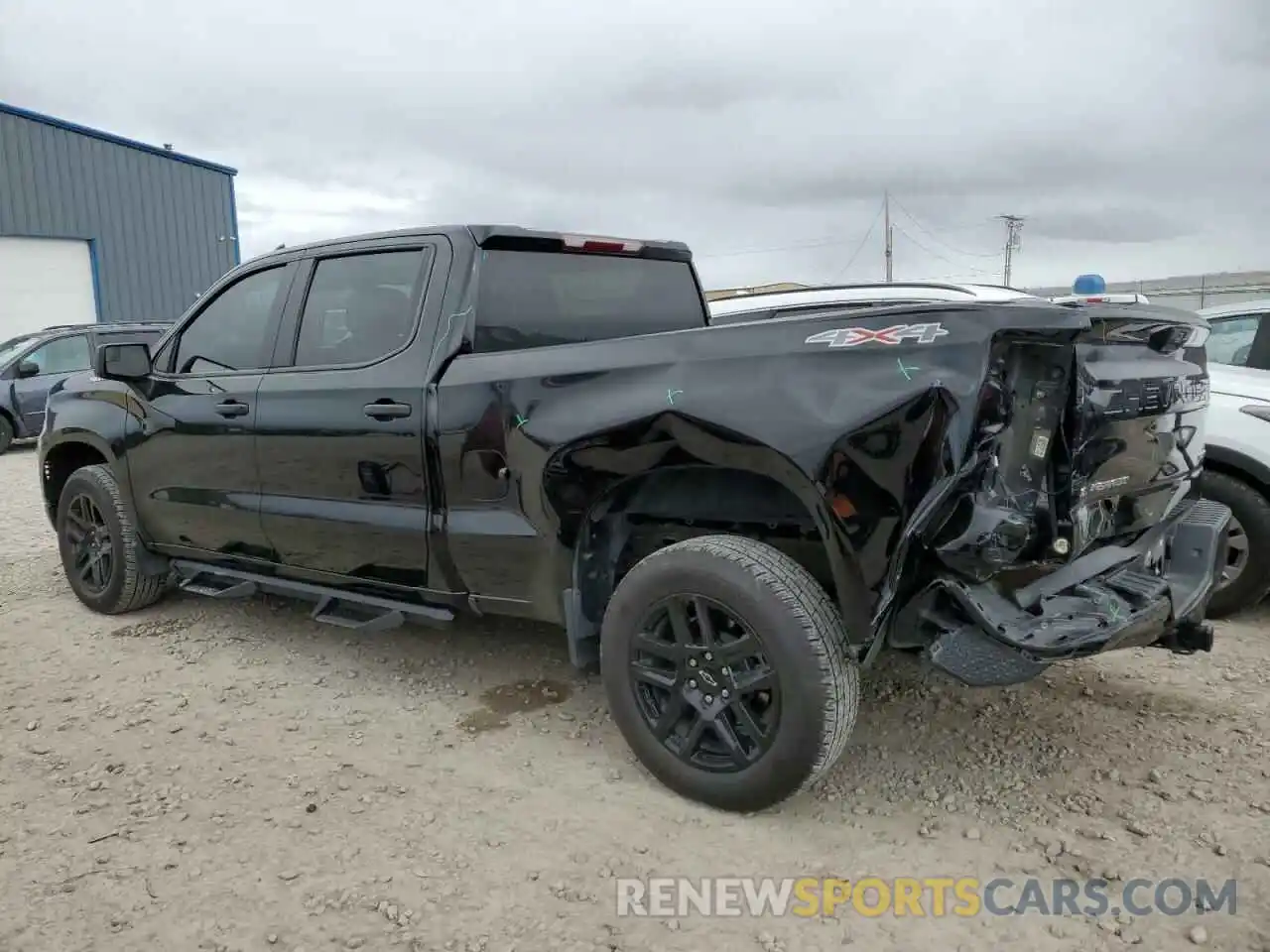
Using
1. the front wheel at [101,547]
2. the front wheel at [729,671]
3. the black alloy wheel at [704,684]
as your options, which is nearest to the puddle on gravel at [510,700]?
the front wheel at [729,671]

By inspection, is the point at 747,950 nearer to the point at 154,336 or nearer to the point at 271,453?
the point at 271,453

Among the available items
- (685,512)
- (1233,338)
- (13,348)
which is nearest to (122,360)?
(685,512)

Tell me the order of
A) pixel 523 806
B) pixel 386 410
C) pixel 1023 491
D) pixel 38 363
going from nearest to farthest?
pixel 1023 491, pixel 523 806, pixel 386 410, pixel 38 363

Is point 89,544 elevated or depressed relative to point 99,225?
depressed

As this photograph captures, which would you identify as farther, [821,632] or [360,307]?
[360,307]

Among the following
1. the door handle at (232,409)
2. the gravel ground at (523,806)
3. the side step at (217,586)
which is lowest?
the gravel ground at (523,806)

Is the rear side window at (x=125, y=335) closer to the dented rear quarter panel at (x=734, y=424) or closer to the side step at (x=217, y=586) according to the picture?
the side step at (x=217, y=586)

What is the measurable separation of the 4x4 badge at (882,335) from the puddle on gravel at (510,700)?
1.97m

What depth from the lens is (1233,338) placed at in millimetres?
5887

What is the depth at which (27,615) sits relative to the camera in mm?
5180

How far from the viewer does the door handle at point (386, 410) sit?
3525mm

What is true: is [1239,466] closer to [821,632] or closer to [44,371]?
[821,632]

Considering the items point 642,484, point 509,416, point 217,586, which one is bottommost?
point 217,586

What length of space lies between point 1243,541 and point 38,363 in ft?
44.6
